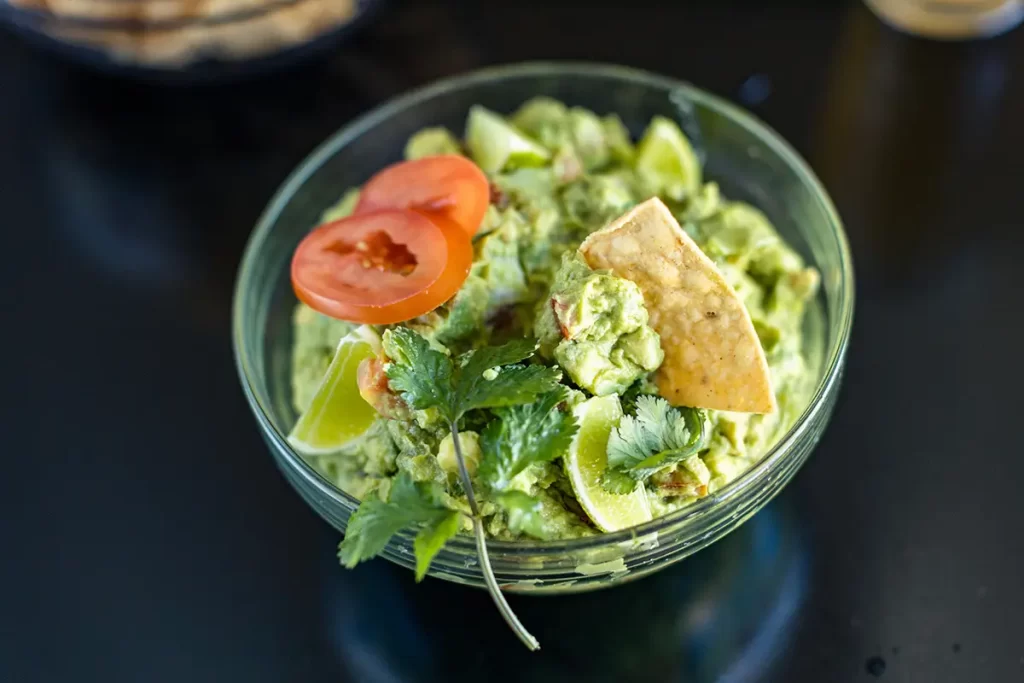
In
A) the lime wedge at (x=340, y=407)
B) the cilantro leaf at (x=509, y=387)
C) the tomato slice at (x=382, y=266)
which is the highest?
the tomato slice at (x=382, y=266)

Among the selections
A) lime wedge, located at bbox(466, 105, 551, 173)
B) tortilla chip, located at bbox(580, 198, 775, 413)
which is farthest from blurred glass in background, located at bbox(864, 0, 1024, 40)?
tortilla chip, located at bbox(580, 198, 775, 413)

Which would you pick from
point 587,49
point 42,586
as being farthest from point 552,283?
point 587,49

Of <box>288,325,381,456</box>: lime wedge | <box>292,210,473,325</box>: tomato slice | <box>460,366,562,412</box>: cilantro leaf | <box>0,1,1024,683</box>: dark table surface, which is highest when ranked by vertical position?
<box>292,210,473,325</box>: tomato slice

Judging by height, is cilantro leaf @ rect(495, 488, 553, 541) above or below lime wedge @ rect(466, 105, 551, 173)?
below

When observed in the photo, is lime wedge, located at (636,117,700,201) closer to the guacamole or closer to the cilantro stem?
the guacamole

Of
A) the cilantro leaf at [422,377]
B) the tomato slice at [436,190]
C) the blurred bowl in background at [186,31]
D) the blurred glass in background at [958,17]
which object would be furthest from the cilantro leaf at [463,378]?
the blurred glass in background at [958,17]

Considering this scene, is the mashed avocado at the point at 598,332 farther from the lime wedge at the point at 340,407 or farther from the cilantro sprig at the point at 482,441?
the lime wedge at the point at 340,407

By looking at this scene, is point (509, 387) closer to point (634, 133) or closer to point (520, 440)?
point (520, 440)

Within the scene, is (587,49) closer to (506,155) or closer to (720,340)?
(506,155)

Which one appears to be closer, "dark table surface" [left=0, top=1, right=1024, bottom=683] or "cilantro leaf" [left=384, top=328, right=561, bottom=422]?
"cilantro leaf" [left=384, top=328, right=561, bottom=422]
